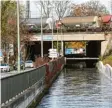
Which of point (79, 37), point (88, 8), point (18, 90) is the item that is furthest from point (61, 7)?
point (18, 90)

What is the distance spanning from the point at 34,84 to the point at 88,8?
10071cm

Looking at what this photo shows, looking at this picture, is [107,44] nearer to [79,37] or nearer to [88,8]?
[79,37]

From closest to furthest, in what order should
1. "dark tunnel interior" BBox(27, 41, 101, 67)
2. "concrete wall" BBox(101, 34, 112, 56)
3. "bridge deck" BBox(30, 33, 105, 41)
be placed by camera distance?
"concrete wall" BBox(101, 34, 112, 56), "bridge deck" BBox(30, 33, 105, 41), "dark tunnel interior" BBox(27, 41, 101, 67)

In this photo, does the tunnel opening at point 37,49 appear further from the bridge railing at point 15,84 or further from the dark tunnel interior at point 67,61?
the bridge railing at point 15,84

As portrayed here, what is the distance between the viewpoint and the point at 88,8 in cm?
12644

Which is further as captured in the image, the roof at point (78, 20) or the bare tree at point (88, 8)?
the bare tree at point (88, 8)

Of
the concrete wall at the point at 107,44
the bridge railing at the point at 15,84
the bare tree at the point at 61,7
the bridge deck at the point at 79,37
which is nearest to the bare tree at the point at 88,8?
the bare tree at the point at 61,7

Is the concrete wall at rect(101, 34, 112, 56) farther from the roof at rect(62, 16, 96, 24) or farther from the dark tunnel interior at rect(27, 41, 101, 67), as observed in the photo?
the dark tunnel interior at rect(27, 41, 101, 67)

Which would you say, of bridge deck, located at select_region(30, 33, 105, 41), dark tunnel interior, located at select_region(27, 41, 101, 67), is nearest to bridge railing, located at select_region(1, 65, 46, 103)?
bridge deck, located at select_region(30, 33, 105, 41)

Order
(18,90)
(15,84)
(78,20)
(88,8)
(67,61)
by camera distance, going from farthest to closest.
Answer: (88,8) → (67,61) → (78,20) → (18,90) → (15,84)

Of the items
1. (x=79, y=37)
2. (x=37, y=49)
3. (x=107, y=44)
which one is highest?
(x=79, y=37)

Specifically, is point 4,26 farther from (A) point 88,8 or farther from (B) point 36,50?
(A) point 88,8

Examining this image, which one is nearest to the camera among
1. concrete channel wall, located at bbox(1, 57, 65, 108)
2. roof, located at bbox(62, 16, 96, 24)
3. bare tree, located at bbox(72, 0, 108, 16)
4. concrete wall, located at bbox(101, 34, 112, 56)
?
concrete channel wall, located at bbox(1, 57, 65, 108)

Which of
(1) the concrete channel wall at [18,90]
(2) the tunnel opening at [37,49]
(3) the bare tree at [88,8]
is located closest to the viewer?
(1) the concrete channel wall at [18,90]
